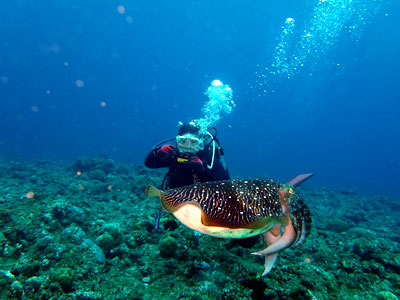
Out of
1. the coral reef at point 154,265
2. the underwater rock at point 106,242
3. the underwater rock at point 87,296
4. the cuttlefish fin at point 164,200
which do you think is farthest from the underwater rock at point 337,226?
the cuttlefish fin at point 164,200

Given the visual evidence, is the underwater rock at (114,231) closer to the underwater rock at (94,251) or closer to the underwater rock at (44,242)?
the underwater rock at (94,251)

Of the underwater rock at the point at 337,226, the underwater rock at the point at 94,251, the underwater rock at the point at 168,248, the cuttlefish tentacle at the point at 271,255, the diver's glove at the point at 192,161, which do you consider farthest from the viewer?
the underwater rock at the point at 337,226

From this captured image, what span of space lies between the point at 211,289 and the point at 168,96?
18003cm

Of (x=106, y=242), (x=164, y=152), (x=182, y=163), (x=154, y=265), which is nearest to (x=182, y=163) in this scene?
(x=182, y=163)

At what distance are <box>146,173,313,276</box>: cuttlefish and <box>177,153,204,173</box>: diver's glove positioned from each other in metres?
2.32

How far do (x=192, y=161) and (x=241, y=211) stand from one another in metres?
2.67

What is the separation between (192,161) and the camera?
167 inches

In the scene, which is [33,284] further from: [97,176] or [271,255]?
[97,176]

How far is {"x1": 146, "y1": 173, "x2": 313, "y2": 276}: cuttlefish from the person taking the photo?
1.57 meters

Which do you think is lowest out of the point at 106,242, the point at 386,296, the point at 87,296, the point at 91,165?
the point at 87,296

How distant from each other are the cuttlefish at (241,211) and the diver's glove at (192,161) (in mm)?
2320

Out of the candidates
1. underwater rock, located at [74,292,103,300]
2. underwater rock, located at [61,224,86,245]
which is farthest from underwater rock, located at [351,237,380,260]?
underwater rock, located at [61,224,86,245]

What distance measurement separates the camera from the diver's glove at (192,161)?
4.24 m

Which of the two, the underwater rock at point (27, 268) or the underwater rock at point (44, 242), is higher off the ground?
the underwater rock at point (44, 242)
